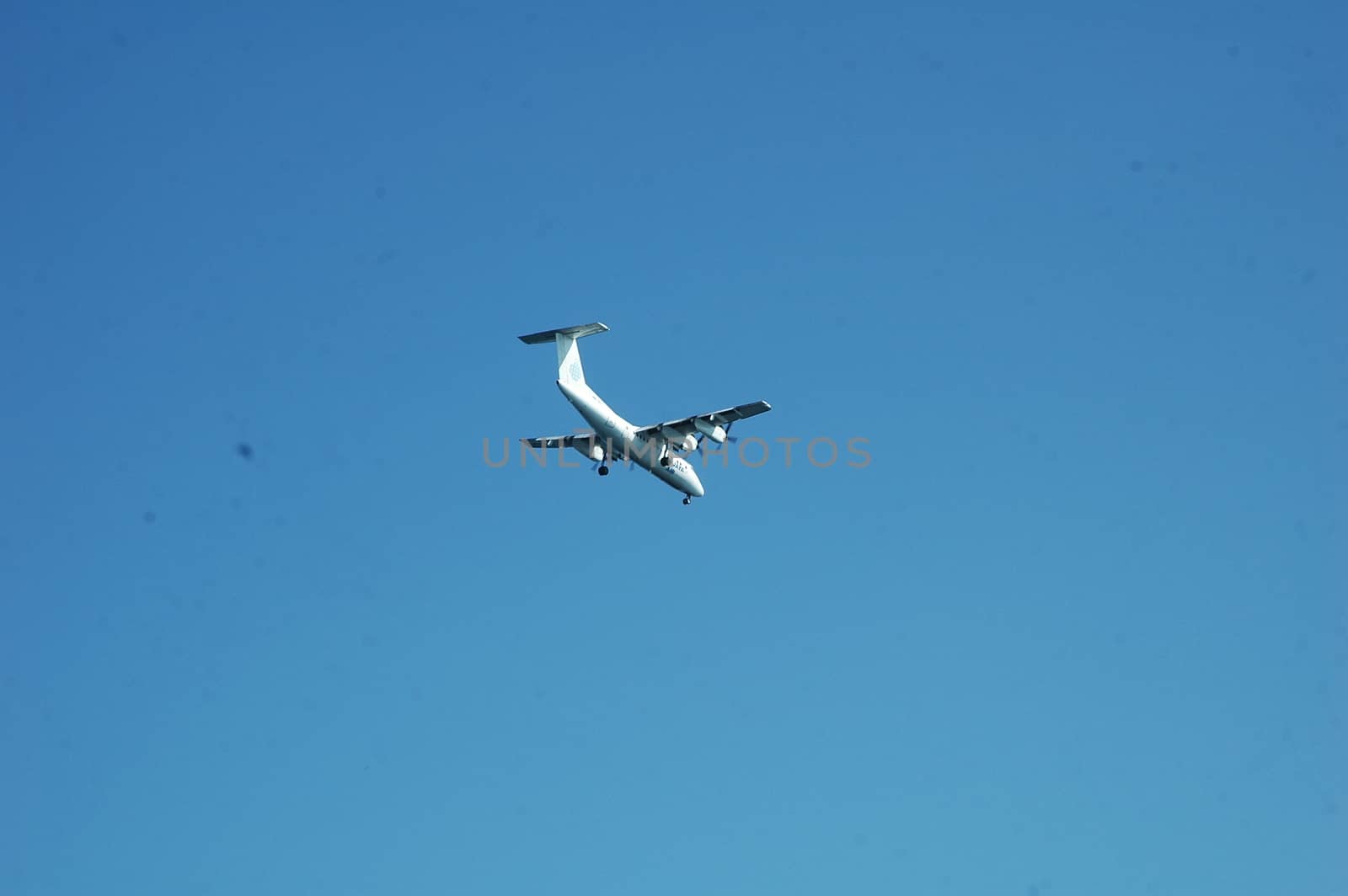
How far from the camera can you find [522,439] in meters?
77.7

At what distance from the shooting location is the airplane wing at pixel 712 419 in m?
68.5

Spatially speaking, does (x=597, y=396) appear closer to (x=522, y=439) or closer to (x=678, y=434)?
(x=678, y=434)

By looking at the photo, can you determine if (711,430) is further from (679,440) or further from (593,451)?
(593,451)

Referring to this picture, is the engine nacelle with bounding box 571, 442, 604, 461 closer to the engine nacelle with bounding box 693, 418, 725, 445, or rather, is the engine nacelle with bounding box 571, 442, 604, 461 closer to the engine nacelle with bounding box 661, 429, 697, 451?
the engine nacelle with bounding box 661, 429, 697, 451

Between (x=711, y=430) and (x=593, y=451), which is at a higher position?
(x=593, y=451)

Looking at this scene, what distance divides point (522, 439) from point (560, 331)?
34.7ft

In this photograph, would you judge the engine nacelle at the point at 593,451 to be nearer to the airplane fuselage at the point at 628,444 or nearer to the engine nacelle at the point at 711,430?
the airplane fuselage at the point at 628,444

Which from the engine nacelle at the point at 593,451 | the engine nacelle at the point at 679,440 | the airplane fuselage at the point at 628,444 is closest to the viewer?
the airplane fuselage at the point at 628,444

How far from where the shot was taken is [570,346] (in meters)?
68.6

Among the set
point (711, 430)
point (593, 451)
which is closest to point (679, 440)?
point (711, 430)

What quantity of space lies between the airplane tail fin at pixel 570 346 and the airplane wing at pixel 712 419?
406 centimetres

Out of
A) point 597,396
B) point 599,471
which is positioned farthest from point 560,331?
point 599,471

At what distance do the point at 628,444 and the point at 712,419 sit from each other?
12.2 feet

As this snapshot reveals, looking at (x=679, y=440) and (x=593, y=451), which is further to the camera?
(x=593, y=451)
